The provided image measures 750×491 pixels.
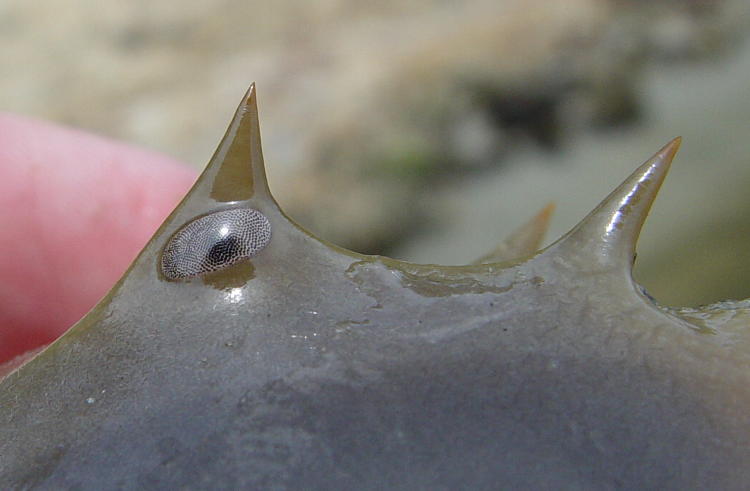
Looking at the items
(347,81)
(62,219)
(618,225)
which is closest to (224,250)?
(618,225)

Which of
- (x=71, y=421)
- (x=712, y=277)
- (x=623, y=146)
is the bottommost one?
(x=712, y=277)

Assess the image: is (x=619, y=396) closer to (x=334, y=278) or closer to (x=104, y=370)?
(x=334, y=278)

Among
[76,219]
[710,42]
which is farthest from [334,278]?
[710,42]

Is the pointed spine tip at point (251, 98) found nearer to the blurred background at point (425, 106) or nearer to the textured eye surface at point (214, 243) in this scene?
the textured eye surface at point (214, 243)

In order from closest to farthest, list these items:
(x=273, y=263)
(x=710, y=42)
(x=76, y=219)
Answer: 1. (x=273, y=263)
2. (x=76, y=219)
3. (x=710, y=42)

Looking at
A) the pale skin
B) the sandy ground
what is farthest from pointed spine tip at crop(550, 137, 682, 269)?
the sandy ground

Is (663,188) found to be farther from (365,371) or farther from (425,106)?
(365,371)

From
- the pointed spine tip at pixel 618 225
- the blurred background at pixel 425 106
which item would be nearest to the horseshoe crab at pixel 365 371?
the pointed spine tip at pixel 618 225
